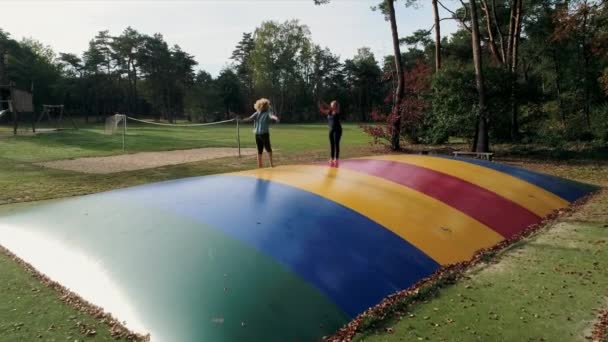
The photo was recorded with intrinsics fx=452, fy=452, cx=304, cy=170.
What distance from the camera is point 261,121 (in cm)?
877

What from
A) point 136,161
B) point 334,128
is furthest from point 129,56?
point 334,128

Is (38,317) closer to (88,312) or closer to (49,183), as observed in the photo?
(88,312)

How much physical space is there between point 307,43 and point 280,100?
7.93 metres

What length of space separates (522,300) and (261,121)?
19.0 ft

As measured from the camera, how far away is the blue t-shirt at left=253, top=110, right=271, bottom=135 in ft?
28.6

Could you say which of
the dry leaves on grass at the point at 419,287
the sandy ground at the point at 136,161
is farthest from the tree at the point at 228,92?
the dry leaves on grass at the point at 419,287

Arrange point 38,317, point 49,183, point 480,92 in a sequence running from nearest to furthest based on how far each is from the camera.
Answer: point 38,317 < point 49,183 < point 480,92

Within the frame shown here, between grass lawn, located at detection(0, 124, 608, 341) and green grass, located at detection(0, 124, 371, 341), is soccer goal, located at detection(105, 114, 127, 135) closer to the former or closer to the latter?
green grass, located at detection(0, 124, 371, 341)

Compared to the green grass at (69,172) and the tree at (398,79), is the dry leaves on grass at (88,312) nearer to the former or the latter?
the green grass at (69,172)

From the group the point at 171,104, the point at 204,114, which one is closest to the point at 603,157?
the point at 204,114

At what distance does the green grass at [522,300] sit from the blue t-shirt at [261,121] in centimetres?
494

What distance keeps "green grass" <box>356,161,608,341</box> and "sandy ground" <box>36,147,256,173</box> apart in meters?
10.6

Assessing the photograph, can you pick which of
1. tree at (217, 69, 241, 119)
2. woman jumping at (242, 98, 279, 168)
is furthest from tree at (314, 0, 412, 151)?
tree at (217, 69, 241, 119)

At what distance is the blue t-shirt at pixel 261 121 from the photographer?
8.72 meters
